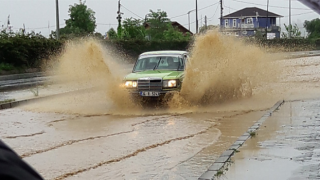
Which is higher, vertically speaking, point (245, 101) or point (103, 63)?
point (103, 63)

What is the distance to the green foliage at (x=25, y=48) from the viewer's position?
3594 centimetres

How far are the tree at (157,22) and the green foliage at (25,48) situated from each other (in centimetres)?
4488

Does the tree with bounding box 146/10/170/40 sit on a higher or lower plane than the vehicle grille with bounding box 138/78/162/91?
higher

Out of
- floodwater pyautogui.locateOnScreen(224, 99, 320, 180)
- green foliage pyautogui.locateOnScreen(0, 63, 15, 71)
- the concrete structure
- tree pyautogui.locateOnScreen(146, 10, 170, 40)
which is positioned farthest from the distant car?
the concrete structure

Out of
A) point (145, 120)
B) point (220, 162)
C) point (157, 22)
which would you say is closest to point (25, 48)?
point (145, 120)

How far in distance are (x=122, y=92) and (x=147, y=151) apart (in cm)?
581

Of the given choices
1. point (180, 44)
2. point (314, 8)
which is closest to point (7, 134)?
point (314, 8)

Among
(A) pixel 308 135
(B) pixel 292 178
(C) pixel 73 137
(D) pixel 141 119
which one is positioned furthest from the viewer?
(D) pixel 141 119

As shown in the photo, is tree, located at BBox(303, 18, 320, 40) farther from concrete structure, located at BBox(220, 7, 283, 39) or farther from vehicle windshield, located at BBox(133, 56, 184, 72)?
vehicle windshield, located at BBox(133, 56, 184, 72)

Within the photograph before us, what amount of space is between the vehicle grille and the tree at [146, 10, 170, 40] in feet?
228

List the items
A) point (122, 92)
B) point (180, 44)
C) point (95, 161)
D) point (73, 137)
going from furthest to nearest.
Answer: point (180, 44) → point (122, 92) → point (73, 137) → point (95, 161)

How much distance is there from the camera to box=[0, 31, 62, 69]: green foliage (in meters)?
35.9

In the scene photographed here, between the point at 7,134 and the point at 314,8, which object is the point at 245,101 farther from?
the point at 314,8

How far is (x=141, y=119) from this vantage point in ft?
42.1
